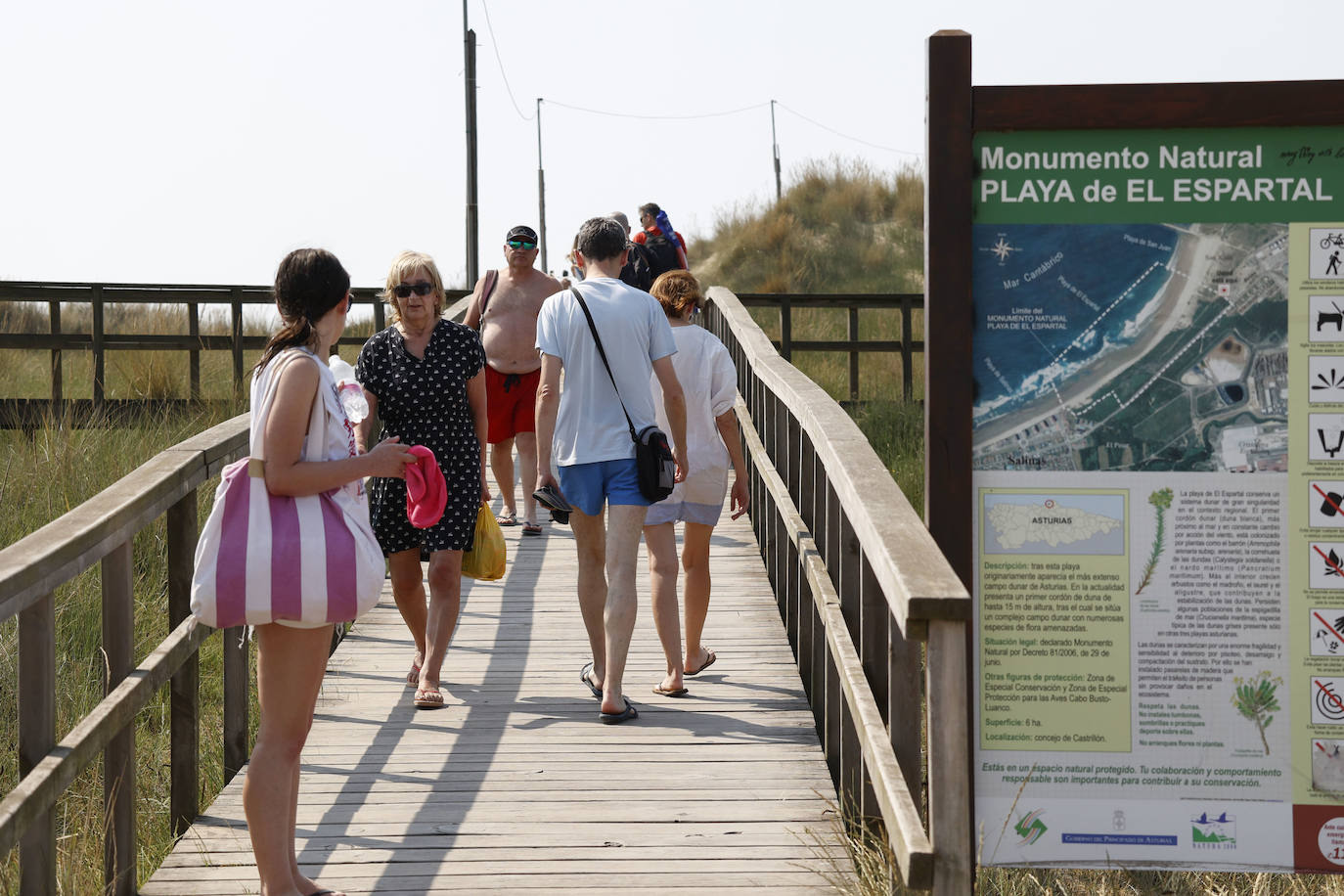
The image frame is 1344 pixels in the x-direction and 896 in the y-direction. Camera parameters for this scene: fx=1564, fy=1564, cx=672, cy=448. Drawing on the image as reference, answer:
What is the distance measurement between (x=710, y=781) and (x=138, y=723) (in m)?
3.45

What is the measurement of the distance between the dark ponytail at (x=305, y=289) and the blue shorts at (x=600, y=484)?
184 cm

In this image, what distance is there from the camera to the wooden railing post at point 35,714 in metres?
3.56

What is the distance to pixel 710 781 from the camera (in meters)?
4.96

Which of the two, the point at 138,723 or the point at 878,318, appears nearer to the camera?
the point at 138,723

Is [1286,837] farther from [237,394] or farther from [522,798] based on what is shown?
[237,394]

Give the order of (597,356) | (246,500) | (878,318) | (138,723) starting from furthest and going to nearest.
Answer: (878,318) < (138,723) < (597,356) < (246,500)

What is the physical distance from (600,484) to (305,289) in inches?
76.1

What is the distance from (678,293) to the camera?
5.91m

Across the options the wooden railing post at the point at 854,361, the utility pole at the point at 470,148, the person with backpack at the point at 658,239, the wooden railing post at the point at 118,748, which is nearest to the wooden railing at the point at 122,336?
the utility pole at the point at 470,148

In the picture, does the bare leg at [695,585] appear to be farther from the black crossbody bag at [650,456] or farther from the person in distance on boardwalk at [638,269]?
the person in distance on boardwalk at [638,269]

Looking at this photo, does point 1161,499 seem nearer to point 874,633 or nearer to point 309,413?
point 874,633

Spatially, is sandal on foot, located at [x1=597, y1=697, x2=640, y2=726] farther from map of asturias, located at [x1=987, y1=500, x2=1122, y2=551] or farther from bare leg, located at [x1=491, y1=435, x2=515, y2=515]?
bare leg, located at [x1=491, y1=435, x2=515, y2=515]

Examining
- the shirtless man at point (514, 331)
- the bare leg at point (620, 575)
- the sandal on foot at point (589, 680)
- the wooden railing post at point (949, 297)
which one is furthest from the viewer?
the shirtless man at point (514, 331)

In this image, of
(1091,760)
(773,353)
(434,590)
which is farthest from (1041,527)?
(773,353)
